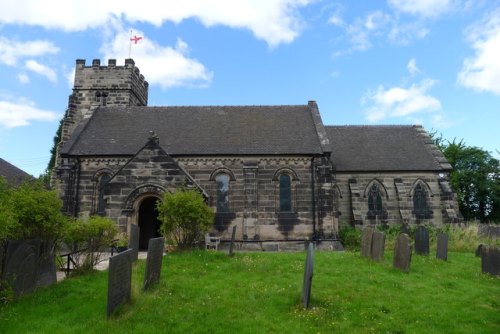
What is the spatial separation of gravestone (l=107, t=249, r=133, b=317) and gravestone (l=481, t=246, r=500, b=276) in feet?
38.4

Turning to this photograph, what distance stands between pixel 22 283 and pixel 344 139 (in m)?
25.7

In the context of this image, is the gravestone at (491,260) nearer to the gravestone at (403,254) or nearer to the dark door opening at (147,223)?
the gravestone at (403,254)

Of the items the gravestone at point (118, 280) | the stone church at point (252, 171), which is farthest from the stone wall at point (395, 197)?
the gravestone at point (118, 280)

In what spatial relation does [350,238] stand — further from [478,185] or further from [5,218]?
[478,185]

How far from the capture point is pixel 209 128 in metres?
26.7

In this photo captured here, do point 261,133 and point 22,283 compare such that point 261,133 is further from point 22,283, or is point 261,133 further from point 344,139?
point 22,283

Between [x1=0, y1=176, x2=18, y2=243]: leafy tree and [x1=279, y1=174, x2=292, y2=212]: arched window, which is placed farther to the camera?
[x1=279, y1=174, x2=292, y2=212]: arched window

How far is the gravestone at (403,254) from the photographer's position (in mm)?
13562

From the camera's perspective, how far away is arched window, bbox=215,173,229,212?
2366 centimetres

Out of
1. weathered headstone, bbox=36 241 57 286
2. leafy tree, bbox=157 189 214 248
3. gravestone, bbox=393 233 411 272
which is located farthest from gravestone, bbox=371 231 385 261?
weathered headstone, bbox=36 241 57 286

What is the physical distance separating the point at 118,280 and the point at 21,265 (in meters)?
3.35

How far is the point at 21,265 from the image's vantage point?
10383mm

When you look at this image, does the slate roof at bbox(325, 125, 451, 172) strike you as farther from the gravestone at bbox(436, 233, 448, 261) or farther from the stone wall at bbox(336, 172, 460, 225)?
the gravestone at bbox(436, 233, 448, 261)

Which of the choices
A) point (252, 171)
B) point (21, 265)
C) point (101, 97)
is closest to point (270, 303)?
point (21, 265)
